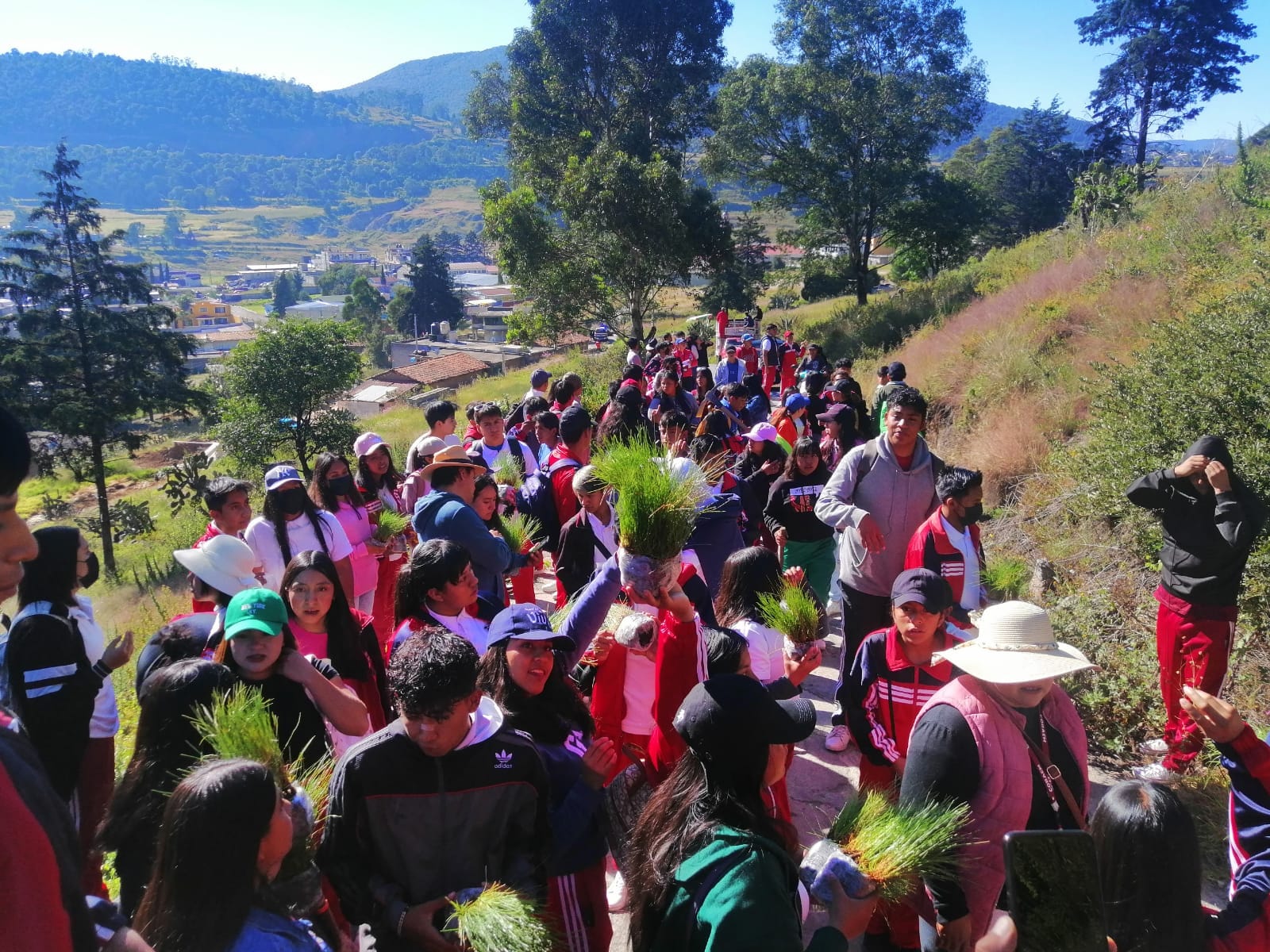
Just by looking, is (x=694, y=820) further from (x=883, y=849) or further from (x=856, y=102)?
(x=856, y=102)

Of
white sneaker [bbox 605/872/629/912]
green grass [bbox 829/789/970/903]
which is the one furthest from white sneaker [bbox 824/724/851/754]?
green grass [bbox 829/789/970/903]

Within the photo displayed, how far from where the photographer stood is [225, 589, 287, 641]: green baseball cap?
265cm

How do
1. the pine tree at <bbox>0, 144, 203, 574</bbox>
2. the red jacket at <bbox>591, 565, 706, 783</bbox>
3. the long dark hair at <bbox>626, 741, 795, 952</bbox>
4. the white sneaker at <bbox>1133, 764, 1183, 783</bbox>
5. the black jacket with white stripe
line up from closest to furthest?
the long dark hair at <bbox>626, 741, 795, 952</bbox>
the red jacket at <bbox>591, 565, 706, 783</bbox>
the black jacket with white stripe
the white sneaker at <bbox>1133, 764, 1183, 783</bbox>
the pine tree at <bbox>0, 144, 203, 574</bbox>

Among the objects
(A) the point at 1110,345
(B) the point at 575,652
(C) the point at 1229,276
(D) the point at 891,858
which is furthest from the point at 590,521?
(C) the point at 1229,276

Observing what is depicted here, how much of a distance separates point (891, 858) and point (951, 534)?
231 cm

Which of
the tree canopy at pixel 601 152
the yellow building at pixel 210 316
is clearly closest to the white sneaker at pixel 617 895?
the tree canopy at pixel 601 152

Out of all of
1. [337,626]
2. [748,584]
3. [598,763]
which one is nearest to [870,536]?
[748,584]

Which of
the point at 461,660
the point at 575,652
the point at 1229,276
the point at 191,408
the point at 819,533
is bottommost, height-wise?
the point at 191,408

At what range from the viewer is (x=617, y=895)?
338 cm

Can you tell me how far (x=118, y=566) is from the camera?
67.2ft

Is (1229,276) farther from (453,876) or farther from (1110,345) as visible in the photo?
(453,876)

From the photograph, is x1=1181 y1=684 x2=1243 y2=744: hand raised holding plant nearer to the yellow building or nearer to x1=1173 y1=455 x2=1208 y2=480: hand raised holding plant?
x1=1173 y1=455 x2=1208 y2=480: hand raised holding plant

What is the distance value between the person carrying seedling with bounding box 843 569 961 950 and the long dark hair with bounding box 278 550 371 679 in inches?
83.4

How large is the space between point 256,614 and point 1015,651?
2.51 m
